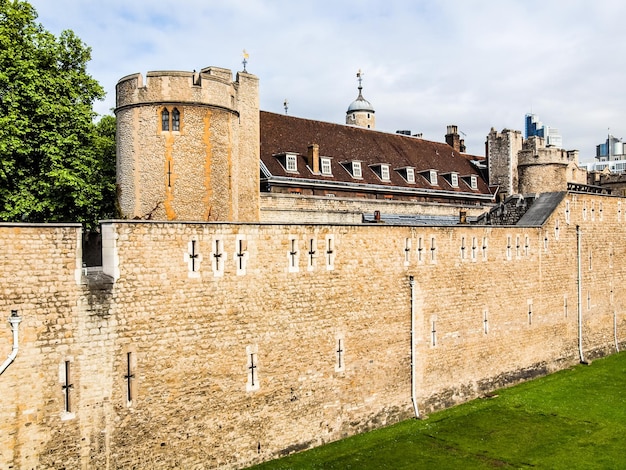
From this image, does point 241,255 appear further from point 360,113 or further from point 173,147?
point 360,113

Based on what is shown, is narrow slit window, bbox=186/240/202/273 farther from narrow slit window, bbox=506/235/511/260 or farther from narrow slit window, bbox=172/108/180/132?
narrow slit window, bbox=506/235/511/260

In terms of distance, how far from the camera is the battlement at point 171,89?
20.1 metres

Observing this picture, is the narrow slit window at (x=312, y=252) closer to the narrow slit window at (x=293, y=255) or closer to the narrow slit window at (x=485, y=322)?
the narrow slit window at (x=293, y=255)

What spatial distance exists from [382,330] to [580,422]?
710 centimetres

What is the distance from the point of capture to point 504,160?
4288 centimetres

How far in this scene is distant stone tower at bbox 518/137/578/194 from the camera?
43.1 metres

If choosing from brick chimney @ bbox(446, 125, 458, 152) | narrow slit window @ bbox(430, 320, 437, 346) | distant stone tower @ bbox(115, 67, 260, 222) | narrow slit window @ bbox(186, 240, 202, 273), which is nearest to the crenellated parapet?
distant stone tower @ bbox(115, 67, 260, 222)

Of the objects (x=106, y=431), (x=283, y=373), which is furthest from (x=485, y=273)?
(x=106, y=431)

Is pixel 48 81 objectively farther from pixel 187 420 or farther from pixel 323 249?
pixel 187 420

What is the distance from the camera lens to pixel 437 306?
22.0 metres

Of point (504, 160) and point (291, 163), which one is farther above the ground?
point (504, 160)

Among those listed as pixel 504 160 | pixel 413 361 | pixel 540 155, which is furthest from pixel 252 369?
pixel 540 155

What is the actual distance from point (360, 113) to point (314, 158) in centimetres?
3390

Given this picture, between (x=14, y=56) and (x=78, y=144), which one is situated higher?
(x=14, y=56)
